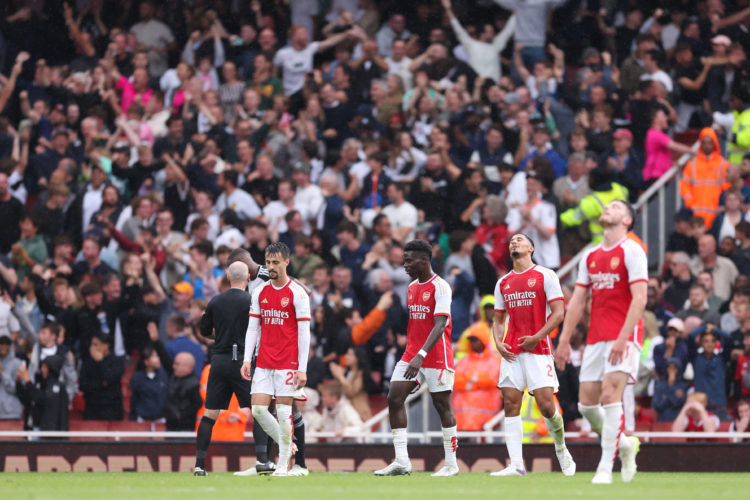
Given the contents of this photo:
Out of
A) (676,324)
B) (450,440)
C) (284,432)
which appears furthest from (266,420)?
(676,324)

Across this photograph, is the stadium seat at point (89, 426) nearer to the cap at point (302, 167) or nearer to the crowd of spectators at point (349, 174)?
the crowd of spectators at point (349, 174)

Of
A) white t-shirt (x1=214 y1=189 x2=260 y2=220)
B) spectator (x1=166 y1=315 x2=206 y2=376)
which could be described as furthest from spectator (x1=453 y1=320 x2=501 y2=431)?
white t-shirt (x1=214 y1=189 x2=260 y2=220)

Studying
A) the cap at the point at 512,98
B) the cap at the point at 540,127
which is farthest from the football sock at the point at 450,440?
the cap at the point at 512,98

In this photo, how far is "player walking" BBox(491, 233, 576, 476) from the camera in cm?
1338

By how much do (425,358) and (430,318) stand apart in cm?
39

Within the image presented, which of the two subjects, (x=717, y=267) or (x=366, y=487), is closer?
(x=366, y=487)

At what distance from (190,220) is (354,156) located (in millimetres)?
2777

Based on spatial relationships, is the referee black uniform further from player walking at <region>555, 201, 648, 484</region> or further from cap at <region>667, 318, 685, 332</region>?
cap at <region>667, 318, 685, 332</region>

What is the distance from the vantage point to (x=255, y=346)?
1413 cm

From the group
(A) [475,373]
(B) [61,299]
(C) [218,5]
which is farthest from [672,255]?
(C) [218,5]

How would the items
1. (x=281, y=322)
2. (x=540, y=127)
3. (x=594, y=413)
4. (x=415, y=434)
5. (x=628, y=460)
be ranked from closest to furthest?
(x=594, y=413), (x=628, y=460), (x=281, y=322), (x=415, y=434), (x=540, y=127)

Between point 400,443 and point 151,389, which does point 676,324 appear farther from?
point 151,389

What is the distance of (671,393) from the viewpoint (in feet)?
58.5

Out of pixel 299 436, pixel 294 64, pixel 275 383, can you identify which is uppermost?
pixel 294 64
